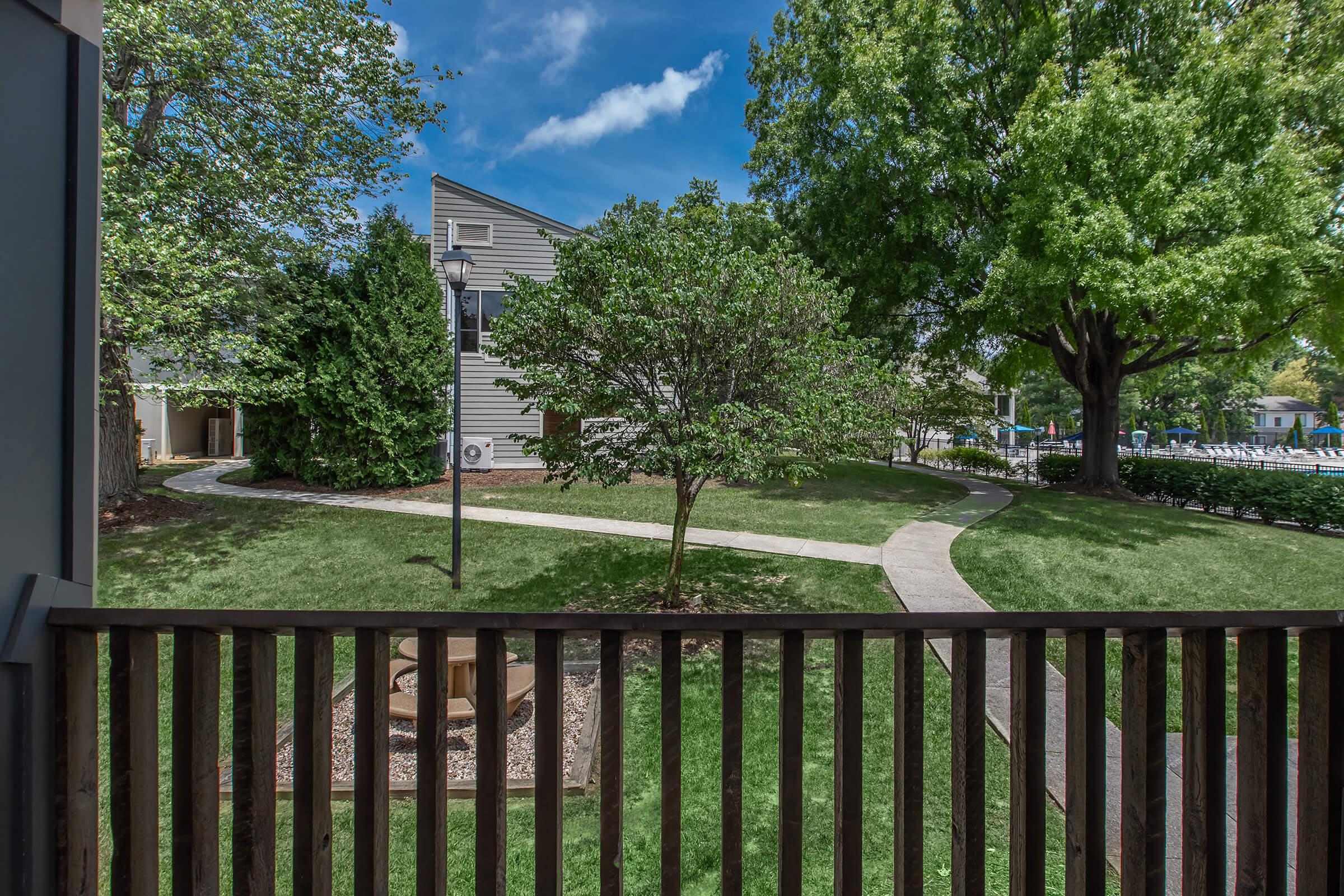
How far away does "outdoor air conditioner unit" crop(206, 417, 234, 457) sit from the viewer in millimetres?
19969

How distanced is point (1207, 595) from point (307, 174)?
1224 centimetres

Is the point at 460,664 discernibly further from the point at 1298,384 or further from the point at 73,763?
the point at 1298,384

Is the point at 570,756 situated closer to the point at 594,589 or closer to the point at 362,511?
the point at 594,589

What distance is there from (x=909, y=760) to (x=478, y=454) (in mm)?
13295

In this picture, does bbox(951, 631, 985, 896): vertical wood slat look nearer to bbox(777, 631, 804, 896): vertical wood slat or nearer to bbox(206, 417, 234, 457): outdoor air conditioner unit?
bbox(777, 631, 804, 896): vertical wood slat

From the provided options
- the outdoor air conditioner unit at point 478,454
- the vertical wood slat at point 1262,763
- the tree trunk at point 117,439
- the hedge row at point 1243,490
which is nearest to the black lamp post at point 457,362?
the tree trunk at point 117,439

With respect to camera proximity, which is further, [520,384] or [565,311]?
[520,384]

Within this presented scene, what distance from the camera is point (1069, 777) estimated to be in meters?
1.43

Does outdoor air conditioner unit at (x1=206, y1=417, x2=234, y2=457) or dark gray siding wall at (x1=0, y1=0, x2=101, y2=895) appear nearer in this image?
dark gray siding wall at (x1=0, y1=0, x2=101, y2=895)

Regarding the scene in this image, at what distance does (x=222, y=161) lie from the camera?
848cm

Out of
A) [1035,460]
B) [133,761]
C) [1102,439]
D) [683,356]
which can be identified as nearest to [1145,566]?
[683,356]

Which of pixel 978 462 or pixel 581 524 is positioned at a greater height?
pixel 978 462

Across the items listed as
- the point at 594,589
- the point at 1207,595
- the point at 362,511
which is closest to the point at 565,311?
the point at 594,589

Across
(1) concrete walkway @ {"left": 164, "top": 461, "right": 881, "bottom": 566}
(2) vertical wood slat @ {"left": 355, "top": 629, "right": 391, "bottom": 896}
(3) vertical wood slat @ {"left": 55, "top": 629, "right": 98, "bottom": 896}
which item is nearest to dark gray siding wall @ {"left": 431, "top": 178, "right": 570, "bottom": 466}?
(1) concrete walkway @ {"left": 164, "top": 461, "right": 881, "bottom": 566}
